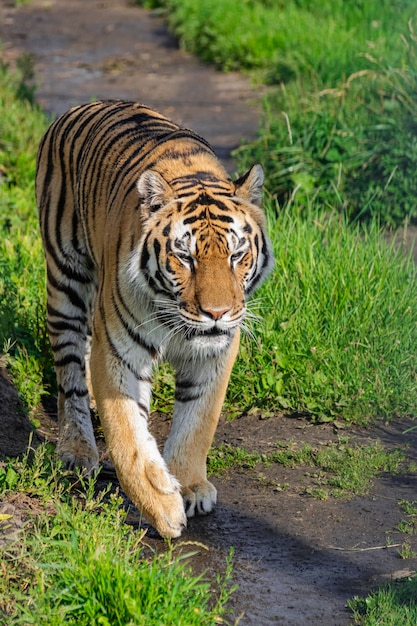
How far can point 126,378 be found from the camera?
383 centimetres

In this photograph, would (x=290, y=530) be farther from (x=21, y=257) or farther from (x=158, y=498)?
(x=21, y=257)

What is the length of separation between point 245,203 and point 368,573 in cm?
137

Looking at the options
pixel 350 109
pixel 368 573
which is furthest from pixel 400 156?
pixel 368 573

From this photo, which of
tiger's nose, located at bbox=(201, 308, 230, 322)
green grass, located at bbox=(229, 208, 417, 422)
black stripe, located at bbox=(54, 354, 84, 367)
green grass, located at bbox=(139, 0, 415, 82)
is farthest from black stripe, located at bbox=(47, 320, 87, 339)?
green grass, located at bbox=(139, 0, 415, 82)

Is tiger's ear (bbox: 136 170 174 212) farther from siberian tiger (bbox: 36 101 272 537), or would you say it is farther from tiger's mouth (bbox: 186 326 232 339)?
tiger's mouth (bbox: 186 326 232 339)

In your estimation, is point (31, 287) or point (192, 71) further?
point (192, 71)

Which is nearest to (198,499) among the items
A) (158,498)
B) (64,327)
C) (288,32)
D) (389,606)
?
(158,498)

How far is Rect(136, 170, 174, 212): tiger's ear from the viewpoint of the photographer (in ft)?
12.1

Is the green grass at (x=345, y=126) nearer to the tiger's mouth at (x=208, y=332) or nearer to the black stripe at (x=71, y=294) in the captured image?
the black stripe at (x=71, y=294)

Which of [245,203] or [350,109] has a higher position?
[245,203]

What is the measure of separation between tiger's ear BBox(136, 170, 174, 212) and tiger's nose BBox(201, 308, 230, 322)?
1.61ft

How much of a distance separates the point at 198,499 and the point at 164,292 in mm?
849

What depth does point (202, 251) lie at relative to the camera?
355 cm

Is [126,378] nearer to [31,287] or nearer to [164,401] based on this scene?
[164,401]
